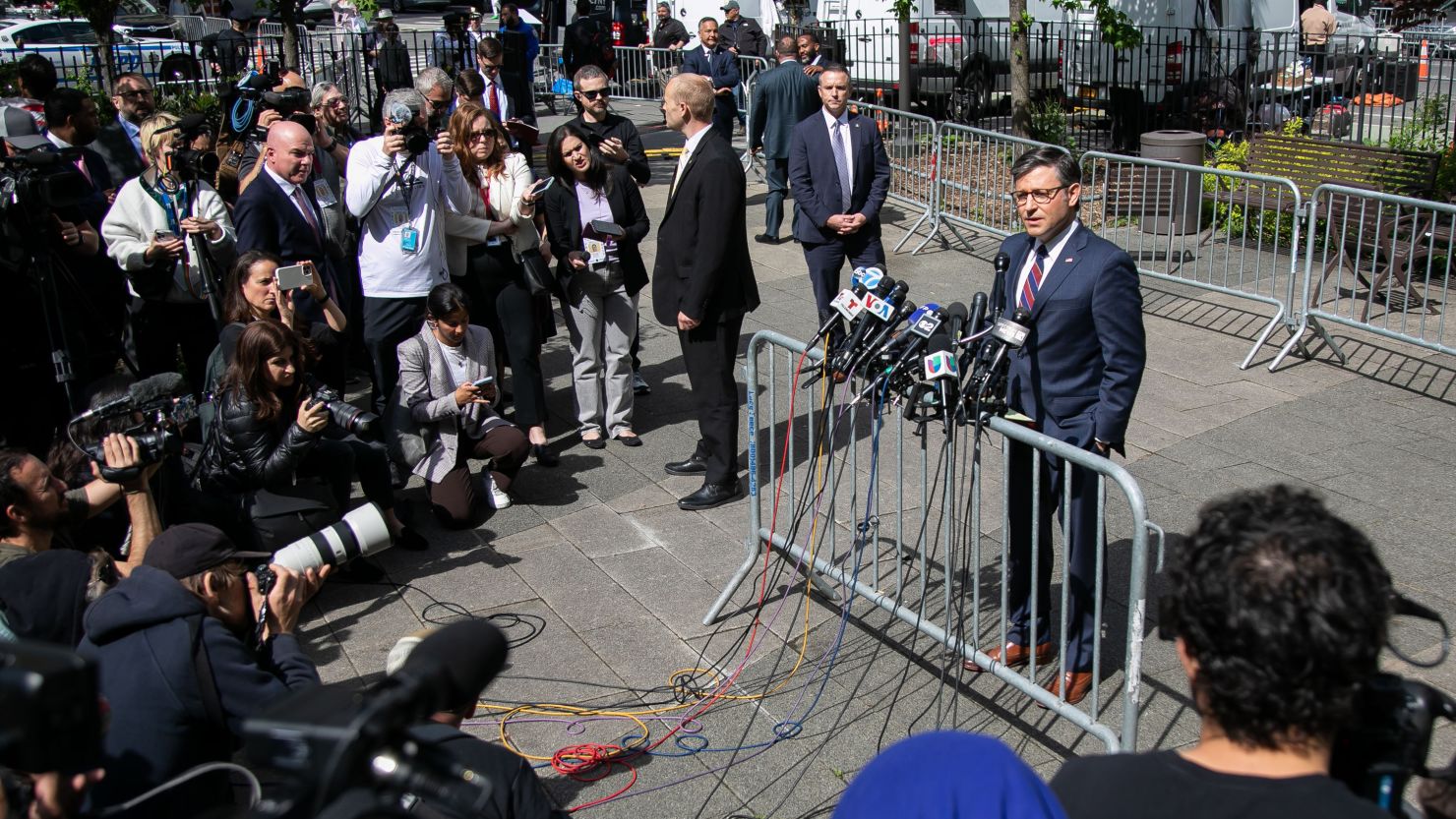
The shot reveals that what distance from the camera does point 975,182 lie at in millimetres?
11352

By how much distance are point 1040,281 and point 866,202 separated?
11.9ft

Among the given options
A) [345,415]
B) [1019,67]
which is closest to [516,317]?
[345,415]

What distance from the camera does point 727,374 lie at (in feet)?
21.7

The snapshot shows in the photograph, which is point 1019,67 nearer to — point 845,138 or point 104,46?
point 845,138

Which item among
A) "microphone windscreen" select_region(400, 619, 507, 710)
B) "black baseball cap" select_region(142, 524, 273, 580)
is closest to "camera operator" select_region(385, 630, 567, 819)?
"microphone windscreen" select_region(400, 619, 507, 710)

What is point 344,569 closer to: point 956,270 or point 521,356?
point 521,356

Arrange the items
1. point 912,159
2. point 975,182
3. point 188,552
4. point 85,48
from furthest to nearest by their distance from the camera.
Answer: point 85,48 → point 912,159 → point 975,182 → point 188,552

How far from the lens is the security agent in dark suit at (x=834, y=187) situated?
8.01m

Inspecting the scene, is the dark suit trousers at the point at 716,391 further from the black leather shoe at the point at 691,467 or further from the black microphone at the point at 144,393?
the black microphone at the point at 144,393

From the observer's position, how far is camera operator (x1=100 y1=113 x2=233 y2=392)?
6.64 meters

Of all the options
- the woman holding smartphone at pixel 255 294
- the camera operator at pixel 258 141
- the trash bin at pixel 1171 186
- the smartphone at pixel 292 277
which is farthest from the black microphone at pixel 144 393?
the trash bin at pixel 1171 186

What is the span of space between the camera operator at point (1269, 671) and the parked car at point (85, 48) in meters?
14.2

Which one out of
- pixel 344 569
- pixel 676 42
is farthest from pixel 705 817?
pixel 676 42

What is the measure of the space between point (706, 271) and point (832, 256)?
6.04 feet
